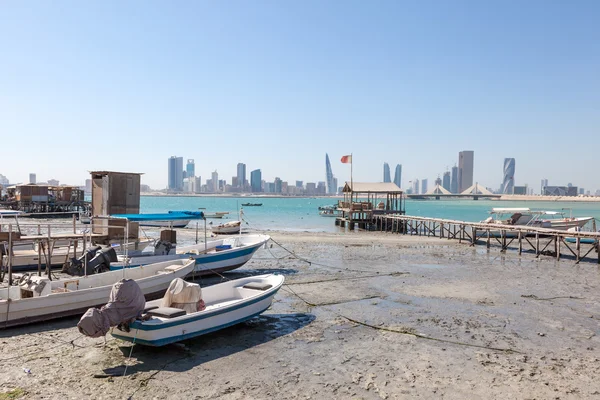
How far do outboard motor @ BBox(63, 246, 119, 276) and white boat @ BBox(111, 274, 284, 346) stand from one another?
197 inches

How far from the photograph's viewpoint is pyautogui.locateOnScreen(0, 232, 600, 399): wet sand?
8203 millimetres

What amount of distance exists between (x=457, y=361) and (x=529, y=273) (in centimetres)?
1395

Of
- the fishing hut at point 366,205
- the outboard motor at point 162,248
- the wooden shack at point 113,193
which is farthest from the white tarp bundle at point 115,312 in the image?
the fishing hut at point 366,205

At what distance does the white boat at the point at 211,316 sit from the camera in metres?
9.48

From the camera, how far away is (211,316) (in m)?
10.6

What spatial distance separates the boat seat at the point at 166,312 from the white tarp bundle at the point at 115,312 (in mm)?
341

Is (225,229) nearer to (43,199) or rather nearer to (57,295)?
(57,295)

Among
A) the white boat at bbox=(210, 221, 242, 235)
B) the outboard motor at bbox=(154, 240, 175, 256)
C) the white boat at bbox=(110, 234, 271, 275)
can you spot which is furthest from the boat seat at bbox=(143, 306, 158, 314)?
the white boat at bbox=(210, 221, 242, 235)

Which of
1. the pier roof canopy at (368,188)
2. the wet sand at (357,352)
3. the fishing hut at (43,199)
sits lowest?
the wet sand at (357,352)

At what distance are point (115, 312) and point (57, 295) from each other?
12.2 feet

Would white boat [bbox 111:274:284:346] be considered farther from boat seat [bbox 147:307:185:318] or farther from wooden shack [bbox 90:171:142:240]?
wooden shack [bbox 90:171:142:240]

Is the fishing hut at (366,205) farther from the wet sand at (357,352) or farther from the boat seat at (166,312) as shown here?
the boat seat at (166,312)

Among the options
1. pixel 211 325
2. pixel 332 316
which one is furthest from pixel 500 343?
pixel 211 325

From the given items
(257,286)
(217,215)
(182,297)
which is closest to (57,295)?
(182,297)
